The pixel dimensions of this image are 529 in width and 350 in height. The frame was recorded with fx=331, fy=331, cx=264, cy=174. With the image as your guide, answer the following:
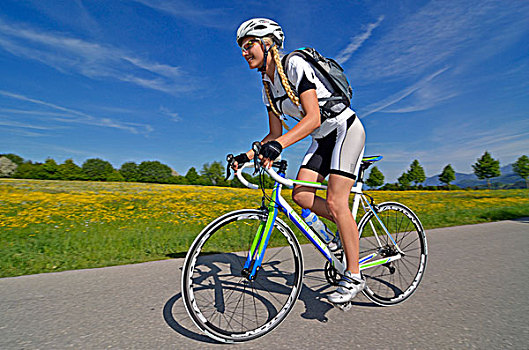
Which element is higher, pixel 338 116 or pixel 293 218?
pixel 338 116

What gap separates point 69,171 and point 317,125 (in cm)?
2131

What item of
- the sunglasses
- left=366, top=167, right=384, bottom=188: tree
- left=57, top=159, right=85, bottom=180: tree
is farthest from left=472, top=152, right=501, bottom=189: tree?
the sunglasses

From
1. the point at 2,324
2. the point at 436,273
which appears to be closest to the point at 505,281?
the point at 436,273

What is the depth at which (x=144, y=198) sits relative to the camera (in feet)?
37.5

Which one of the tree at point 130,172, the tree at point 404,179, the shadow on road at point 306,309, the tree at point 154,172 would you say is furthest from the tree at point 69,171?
the tree at point 404,179

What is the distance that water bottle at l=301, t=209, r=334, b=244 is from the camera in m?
2.80

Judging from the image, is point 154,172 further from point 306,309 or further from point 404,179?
point 404,179

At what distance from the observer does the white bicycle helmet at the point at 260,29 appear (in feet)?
8.48

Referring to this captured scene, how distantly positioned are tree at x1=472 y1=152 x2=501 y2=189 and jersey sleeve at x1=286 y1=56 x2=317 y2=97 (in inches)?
3020

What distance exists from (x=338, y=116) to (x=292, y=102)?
15.9 inches

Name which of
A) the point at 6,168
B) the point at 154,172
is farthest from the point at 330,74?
the point at 6,168

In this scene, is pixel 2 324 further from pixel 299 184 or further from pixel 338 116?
pixel 338 116

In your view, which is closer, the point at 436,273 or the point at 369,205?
the point at 369,205

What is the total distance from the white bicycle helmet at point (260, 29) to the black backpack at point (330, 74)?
21cm
